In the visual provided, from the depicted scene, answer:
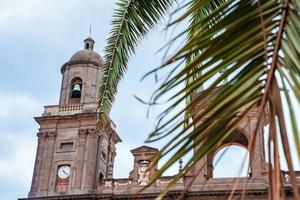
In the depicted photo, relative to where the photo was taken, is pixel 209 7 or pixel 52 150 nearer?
pixel 209 7

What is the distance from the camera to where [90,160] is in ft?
99.0

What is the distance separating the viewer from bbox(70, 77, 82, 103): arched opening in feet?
106

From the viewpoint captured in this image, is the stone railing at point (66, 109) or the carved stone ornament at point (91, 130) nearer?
the carved stone ornament at point (91, 130)

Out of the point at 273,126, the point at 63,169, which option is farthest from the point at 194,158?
the point at 63,169

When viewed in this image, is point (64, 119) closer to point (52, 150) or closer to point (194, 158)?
point (52, 150)

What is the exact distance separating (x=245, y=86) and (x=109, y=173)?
98.1ft

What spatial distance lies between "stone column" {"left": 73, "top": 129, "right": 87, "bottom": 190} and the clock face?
44 cm

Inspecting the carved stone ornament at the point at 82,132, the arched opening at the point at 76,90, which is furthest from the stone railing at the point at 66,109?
the carved stone ornament at the point at 82,132

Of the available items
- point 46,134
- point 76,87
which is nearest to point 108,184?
point 46,134

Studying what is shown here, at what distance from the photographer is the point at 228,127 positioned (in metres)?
1.71

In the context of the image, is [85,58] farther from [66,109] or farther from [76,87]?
[66,109]

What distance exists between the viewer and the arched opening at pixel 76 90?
32.2m

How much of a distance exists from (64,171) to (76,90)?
4.33 m

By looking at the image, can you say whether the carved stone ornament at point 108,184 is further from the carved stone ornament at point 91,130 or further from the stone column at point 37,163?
the stone column at point 37,163
